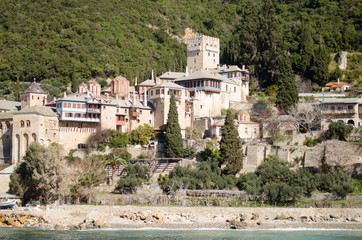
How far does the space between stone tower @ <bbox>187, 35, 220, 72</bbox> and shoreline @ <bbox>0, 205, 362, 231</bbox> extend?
118ft

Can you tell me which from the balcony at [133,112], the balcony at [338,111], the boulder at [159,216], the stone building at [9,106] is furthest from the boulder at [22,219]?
the balcony at [338,111]

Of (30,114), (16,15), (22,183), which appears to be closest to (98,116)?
(30,114)

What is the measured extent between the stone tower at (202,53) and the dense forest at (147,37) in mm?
2299

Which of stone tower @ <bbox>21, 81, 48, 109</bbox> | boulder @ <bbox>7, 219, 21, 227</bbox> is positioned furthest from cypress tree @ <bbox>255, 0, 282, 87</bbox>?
boulder @ <bbox>7, 219, 21, 227</bbox>

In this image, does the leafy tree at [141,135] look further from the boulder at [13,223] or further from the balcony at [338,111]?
the balcony at [338,111]

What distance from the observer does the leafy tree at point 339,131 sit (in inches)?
1817

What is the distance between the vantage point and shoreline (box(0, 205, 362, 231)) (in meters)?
35.5

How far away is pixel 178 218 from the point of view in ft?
122

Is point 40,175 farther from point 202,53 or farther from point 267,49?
point 202,53

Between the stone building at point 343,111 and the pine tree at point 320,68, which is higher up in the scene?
the pine tree at point 320,68

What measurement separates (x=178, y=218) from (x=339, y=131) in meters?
18.3

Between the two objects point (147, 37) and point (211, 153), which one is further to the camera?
point (147, 37)

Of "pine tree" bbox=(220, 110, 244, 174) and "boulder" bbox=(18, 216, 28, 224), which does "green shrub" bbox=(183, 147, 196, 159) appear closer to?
"pine tree" bbox=(220, 110, 244, 174)

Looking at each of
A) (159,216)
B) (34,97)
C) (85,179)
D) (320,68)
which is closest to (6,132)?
(34,97)
